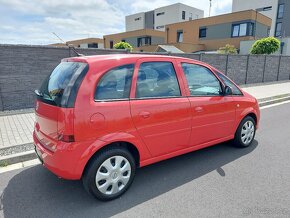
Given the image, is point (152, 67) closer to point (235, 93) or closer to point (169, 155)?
point (169, 155)

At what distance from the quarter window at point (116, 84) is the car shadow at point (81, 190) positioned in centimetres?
129

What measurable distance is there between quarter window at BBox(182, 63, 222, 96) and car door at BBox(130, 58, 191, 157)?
0.76 feet

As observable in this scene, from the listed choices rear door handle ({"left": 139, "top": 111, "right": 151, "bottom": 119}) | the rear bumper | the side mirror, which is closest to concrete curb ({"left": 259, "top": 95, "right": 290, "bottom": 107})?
the side mirror

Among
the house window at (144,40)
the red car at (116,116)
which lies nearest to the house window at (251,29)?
the house window at (144,40)

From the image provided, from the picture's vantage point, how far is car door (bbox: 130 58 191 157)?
9.43 ft

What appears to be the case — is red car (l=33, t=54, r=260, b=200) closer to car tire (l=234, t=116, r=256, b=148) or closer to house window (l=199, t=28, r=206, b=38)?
car tire (l=234, t=116, r=256, b=148)

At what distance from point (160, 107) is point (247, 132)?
235 centimetres

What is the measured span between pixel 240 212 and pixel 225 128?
168 centimetres

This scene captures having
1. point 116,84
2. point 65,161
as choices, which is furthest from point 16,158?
point 116,84

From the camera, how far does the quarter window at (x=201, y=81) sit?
11.4 feet

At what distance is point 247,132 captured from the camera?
174 inches

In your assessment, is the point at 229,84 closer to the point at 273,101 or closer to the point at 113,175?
the point at 113,175

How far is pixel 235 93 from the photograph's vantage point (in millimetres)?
4109

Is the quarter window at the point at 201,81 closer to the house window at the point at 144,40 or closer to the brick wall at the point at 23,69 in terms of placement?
the brick wall at the point at 23,69
